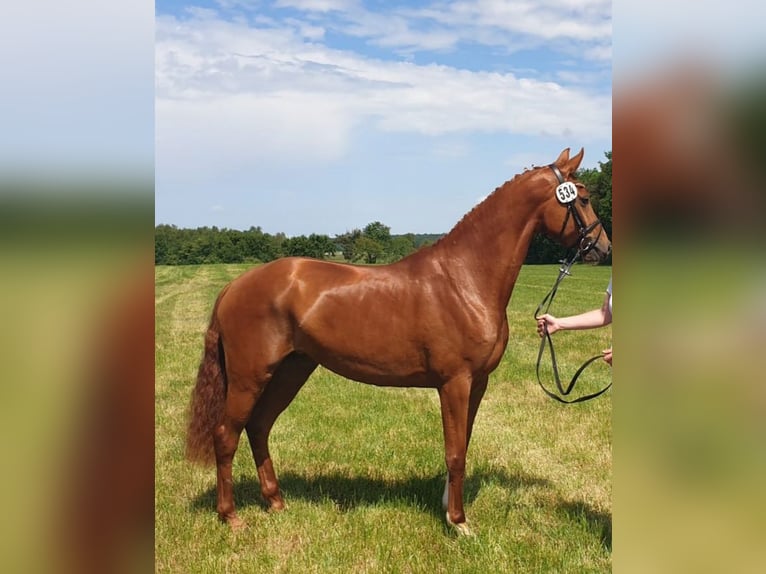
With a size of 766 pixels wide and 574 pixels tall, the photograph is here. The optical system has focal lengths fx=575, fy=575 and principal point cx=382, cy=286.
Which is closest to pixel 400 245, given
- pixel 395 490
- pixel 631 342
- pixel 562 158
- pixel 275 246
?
pixel 275 246

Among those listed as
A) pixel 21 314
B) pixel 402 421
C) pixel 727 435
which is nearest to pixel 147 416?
pixel 21 314

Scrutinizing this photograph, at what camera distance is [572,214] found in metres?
3.70

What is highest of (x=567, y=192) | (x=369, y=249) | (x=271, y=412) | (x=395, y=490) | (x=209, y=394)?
(x=567, y=192)

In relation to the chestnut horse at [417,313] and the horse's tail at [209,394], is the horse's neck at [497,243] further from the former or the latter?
the horse's tail at [209,394]

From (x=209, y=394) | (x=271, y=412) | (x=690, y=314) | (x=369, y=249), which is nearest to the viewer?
(x=690, y=314)

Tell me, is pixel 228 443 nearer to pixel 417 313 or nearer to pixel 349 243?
pixel 417 313

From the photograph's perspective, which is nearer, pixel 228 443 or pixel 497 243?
pixel 497 243

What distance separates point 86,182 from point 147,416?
0.36 metres

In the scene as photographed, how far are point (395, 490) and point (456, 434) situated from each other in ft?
3.92

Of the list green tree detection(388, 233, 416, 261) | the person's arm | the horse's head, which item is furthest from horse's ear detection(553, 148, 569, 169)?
green tree detection(388, 233, 416, 261)

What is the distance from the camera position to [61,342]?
2.68 ft

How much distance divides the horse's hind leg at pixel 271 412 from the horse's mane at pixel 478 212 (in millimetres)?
1481

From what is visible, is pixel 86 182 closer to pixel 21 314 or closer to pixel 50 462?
pixel 21 314

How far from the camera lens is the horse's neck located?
3838 mm
